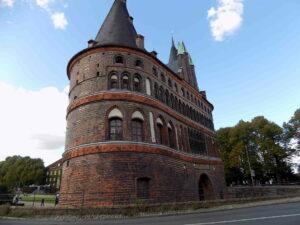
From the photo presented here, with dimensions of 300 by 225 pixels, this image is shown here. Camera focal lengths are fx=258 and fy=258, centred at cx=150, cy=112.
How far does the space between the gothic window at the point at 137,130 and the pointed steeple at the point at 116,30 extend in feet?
21.9

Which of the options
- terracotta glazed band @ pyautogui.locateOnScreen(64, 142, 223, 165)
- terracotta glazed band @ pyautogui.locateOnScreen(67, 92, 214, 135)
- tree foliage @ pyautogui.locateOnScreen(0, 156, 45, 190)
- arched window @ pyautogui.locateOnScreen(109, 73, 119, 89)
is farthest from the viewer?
tree foliage @ pyautogui.locateOnScreen(0, 156, 45, 190)

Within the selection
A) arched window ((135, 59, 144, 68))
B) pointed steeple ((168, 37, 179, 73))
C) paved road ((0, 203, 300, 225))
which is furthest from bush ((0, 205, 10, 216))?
pointed steeple ((168, 37, 179, 73))

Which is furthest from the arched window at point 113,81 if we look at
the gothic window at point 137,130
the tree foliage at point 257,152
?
the tree foliage at point 257,152

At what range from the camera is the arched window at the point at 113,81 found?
20280 mm

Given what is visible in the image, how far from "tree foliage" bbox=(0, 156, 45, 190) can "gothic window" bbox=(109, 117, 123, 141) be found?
56767 millimetres

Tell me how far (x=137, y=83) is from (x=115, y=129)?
15.7 ft

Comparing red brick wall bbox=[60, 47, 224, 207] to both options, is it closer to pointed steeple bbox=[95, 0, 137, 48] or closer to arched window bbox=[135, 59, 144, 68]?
arched window bbox=[135, 59, 144, 68]

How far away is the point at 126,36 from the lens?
23.0m

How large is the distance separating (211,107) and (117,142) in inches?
985

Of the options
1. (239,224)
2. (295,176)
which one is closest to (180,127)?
(239,224)

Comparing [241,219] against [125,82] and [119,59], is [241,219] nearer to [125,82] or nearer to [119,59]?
[125,82]

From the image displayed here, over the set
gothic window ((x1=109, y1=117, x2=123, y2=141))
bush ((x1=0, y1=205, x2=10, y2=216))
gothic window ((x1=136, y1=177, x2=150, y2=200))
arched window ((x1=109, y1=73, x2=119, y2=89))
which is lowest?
bush ((x1=0, y1=205, x2=10, y2=216))

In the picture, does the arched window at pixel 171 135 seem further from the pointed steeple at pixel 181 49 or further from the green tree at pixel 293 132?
the green tree at pixel 293 132

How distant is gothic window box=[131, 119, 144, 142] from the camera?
62.6 ft
